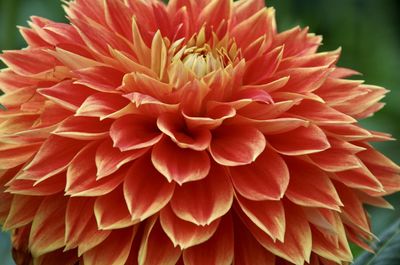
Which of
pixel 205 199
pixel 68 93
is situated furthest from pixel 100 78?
pixel 205 199

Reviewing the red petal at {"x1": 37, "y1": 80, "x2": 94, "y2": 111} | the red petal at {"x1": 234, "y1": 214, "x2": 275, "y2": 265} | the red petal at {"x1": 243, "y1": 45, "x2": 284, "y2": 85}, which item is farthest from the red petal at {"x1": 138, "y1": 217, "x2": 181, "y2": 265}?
the red petal at {"x1": 243, "y1": 45, "x2": 284, "y2": 85}

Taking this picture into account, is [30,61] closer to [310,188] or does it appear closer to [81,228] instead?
[81,228]

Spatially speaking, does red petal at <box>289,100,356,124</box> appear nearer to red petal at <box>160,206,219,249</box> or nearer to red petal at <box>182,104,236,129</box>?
red petal at <box>182,104,236,129</box>

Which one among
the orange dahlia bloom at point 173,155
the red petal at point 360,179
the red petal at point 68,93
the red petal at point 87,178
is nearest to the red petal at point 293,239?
the orange dahlia bloom at point 173,155

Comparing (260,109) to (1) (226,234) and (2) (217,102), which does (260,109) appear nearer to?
(2) (217,102)

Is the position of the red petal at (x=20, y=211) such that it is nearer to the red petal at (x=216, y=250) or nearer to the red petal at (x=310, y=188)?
the red petal at (x=216, y=250)

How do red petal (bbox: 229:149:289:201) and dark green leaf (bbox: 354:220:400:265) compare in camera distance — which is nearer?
red petal (bbox: 229:149:289:201)
